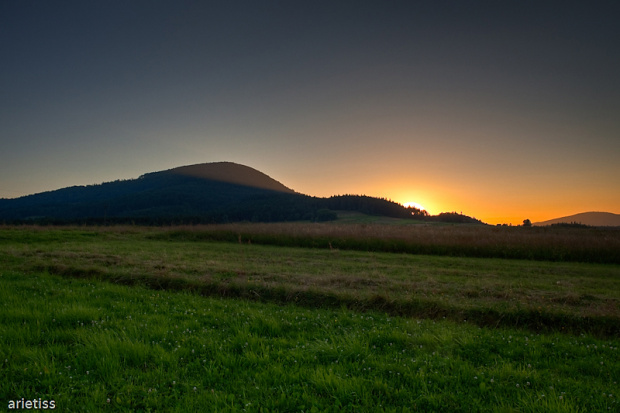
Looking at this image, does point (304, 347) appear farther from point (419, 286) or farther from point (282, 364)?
point (419, 286)

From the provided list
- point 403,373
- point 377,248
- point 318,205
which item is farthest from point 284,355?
point 318,205

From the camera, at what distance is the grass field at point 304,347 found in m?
4.85

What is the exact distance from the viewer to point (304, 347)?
661 cm

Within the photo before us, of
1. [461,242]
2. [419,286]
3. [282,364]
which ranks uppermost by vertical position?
[461,242]

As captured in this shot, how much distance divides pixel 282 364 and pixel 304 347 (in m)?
0.83

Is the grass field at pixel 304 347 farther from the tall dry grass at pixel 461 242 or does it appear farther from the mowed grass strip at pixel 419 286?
the tall dry grass at pixel 461 242

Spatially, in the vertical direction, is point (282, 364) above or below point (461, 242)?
below

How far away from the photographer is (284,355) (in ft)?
20.5

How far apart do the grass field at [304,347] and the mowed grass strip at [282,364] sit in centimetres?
3

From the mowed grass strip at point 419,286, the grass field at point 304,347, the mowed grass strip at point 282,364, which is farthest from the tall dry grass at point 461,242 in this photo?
the mowed grass strip at point 282,364

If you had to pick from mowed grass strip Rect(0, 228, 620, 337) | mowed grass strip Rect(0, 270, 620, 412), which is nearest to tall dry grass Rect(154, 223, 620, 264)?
mowed grass strip Rect(0, 228, 620, 337)

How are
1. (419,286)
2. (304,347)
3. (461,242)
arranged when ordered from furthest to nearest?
(461,242)
(419,286)
(304,347)

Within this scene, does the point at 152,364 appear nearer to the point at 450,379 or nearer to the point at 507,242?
the point at 450,379

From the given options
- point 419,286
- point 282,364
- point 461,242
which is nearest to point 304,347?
point 282,364
